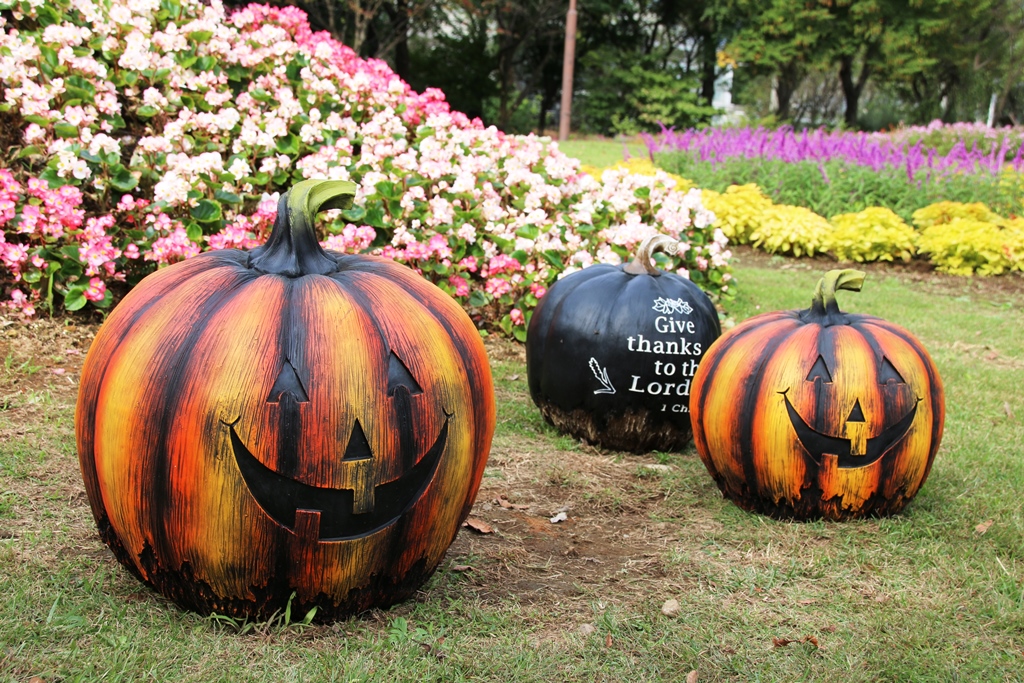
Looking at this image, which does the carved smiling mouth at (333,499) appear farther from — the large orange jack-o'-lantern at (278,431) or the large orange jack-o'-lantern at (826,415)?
the large orange jack-o'-lantern at (826,415)

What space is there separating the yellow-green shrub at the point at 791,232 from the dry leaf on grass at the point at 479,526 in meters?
7.75

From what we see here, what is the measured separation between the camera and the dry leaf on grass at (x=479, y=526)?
3395 millimetres

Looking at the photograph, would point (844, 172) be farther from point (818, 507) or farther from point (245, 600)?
point (245, 600)

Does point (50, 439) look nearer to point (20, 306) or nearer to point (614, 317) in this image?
point (20, 306)

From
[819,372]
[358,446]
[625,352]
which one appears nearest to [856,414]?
[819,372]

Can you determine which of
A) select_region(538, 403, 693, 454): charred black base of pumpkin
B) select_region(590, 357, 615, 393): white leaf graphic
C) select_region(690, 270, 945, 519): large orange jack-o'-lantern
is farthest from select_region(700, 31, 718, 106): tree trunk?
select_region(690, 270, 945, 519): large orange jack-o'-lantern

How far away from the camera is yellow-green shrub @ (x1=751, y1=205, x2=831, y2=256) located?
1027 centimetres

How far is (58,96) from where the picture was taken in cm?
551

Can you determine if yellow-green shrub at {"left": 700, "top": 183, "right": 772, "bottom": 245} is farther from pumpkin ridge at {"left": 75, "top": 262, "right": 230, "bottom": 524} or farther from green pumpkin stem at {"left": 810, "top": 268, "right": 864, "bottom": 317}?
pumpkin ridge at {"left": 75, "top": 262, "right": 230, "bottom": 524}

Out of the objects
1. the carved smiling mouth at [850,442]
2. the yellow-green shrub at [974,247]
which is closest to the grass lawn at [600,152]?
the yellow-green shrub at [974,247]

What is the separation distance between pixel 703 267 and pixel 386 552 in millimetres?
5093

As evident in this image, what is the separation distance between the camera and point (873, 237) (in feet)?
32.8

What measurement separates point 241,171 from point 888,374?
3845 mm

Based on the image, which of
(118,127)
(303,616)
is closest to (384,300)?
(303,616)
